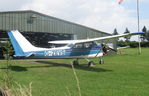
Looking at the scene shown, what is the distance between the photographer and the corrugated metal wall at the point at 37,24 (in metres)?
25.1

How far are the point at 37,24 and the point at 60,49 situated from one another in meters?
11.1

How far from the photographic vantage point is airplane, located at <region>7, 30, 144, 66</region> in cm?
1592

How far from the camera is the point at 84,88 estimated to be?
850 cm

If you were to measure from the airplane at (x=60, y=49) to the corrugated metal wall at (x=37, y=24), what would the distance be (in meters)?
9.41

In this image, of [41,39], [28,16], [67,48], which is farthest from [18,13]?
[67,48]

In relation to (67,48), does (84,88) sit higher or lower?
lower

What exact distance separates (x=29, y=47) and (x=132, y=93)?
10.2m

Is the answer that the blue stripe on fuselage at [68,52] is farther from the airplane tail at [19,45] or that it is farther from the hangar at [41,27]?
the hangar at [41,27]

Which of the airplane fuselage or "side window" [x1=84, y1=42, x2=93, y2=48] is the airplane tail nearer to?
the airplane fuselage

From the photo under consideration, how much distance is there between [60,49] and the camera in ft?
57.5

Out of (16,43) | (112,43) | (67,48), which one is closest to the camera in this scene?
(16,43)

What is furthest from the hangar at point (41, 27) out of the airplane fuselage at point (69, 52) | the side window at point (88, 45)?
the side window at point (88, 45)

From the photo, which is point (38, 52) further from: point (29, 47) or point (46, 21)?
point (46, 21)

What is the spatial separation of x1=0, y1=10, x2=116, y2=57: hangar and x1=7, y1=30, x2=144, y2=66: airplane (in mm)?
9435
